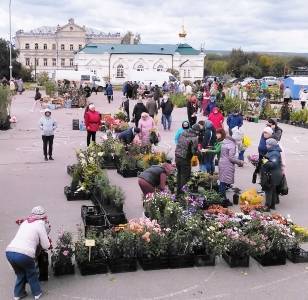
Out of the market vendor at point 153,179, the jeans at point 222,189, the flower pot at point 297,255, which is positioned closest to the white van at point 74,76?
the jeans at point 222,189

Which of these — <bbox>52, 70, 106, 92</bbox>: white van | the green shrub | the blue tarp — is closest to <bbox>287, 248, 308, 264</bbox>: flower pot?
the green shrub

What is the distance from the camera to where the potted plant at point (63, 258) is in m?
7.21

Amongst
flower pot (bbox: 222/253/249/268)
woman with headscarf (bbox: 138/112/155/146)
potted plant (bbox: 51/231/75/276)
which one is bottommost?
flower pot (bbox: 222/253/249/268)

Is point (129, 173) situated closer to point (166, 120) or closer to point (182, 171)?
point (182, 171)

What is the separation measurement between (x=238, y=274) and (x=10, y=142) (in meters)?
13.3

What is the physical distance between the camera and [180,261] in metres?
7.66

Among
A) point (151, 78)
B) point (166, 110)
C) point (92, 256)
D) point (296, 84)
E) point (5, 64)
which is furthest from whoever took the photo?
point (5, 64)

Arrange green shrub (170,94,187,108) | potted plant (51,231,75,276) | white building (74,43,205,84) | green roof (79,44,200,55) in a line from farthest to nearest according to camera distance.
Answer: green roof (79,44,200,55) < white building (74,43,205,84) < green shrub (170,94,187,108) < potted plant (51,231,75,276)

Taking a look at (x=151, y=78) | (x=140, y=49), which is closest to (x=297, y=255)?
(x=151, y=78)

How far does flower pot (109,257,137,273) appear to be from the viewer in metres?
7.41

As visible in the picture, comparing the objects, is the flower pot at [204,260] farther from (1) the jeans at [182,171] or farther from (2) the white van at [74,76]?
(2) the white van at [74,76]

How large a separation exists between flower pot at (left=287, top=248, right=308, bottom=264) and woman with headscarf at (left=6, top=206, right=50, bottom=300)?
3.72 metres

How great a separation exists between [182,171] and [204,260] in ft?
10.7

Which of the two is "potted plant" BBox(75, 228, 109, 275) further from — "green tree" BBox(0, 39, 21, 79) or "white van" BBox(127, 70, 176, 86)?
"green tree" BBox(0, 39, 21, 79)
